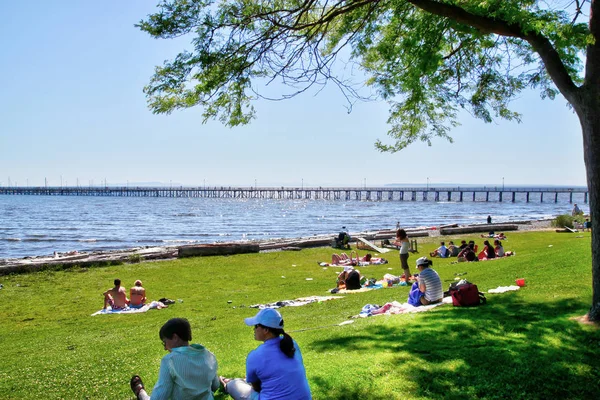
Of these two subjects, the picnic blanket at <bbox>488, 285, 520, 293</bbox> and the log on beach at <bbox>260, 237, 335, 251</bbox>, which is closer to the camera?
the picnic blanket at <bbox>488, 285, 520, 293</bbox>

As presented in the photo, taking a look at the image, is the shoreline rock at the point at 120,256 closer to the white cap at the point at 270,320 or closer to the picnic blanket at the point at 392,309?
the picnic blanket at the point at 392,309

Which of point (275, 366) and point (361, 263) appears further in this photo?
point (361, 263)

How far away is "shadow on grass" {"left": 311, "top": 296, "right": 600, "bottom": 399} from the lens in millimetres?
5539

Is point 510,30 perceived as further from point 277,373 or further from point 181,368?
point 181,368

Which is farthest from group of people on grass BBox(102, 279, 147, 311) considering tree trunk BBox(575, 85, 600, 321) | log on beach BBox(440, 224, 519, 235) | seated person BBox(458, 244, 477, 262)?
log on beach BBox(440, 224, 519, 235)

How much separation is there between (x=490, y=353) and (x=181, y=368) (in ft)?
13.1

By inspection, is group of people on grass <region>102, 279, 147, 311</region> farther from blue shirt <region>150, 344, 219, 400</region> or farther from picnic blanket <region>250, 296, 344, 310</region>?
blue shirt <region>150, 344, 219, 400</region>

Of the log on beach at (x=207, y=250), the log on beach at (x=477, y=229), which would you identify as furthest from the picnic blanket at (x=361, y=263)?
the log on beach at (x=477, y=229)

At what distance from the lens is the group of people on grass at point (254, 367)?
14.3 ft

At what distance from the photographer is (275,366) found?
4.39 meters

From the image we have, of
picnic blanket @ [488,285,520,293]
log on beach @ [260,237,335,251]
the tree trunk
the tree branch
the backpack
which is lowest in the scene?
log on beach @ [260,237,335,251]

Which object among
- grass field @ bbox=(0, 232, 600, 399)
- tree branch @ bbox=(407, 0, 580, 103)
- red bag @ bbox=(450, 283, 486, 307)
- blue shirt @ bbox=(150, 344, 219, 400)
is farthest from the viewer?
red bag @ bbox=(450, 283, 486, 307)

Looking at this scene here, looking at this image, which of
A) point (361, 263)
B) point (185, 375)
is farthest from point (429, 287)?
point (361, 263)

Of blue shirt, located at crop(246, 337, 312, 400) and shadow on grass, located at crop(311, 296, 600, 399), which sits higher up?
blue shirt, located at crop(246, 337, 312, 400)
